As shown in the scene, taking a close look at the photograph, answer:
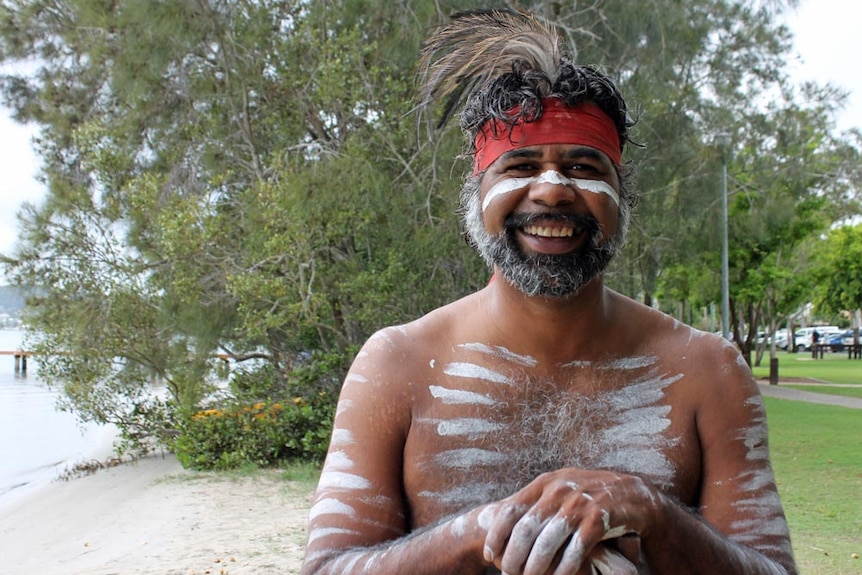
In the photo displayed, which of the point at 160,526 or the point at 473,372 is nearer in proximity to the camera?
the point at 473,372

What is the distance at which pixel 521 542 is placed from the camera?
1374 millimetres

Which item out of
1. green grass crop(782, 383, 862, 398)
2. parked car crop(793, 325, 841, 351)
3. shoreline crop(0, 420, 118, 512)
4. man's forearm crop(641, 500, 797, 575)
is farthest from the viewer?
parked car crop(793, 325, 841, 351)

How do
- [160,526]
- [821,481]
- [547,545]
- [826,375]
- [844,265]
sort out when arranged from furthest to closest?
[844,265] → [826,375] → [821,481] → [160,526] → [547,545]

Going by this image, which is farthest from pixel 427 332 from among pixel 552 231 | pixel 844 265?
pixel 844 265

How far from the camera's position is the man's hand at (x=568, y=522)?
53.9 inches

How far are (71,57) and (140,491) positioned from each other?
610cm

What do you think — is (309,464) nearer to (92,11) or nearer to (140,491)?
(140,491)

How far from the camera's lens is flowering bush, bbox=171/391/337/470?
1080cm

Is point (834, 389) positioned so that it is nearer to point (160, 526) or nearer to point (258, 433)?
point (258, 433)

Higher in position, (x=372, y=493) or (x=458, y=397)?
(x=458, y=397)

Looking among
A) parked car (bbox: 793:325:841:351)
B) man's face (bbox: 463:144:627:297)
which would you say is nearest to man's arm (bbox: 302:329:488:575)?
man's face (bbox: 463:144:627:297)

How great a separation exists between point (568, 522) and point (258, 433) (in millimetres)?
10064

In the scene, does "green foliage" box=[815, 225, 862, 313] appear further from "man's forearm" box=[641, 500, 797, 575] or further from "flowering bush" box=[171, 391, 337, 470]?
"man's forearm" box=[641, 500, 797, 575]

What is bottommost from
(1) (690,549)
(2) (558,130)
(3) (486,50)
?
(1) (690,549)
